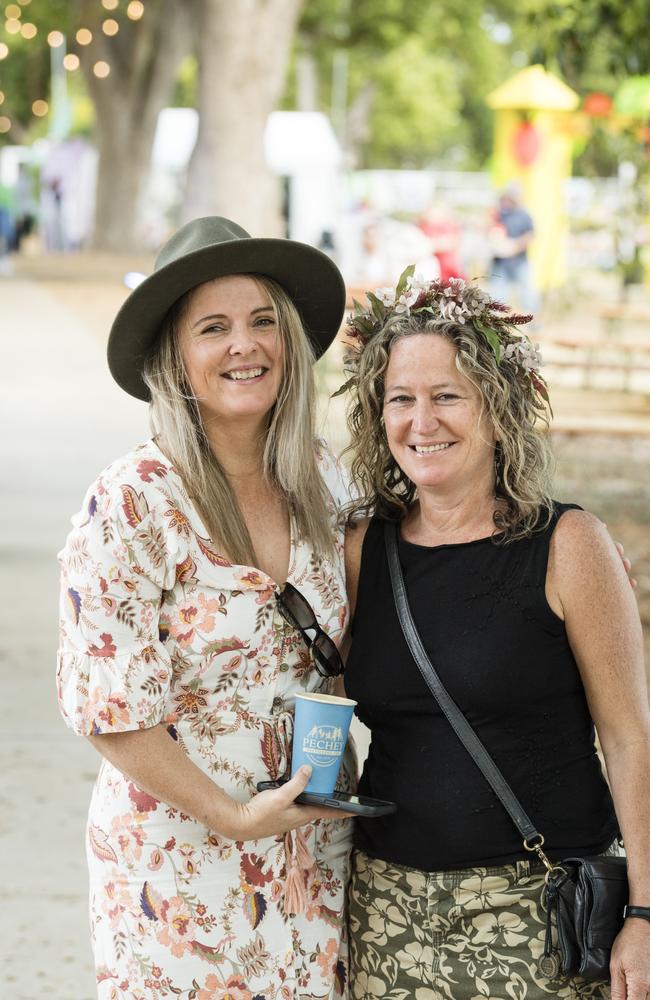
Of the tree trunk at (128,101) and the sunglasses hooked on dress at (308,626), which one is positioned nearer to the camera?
the sunglasses hooked on dress at (308,626)

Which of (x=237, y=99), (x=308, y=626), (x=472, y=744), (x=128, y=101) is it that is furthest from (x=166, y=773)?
(x=128, y=101)

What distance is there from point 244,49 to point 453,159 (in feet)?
207

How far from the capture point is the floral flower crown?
2578 millimetres

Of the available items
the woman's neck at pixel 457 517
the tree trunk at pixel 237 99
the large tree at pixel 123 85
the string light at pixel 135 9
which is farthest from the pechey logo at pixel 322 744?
the string light at pixel 135 9

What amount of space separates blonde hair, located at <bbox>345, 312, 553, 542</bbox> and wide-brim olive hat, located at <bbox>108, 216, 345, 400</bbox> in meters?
0.18

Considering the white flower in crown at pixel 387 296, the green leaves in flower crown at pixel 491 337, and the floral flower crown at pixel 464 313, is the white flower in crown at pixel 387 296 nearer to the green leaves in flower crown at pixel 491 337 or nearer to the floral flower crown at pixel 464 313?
the floral flower crown at pixel 464 313

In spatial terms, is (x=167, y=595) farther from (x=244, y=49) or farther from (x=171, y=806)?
(x=244, y=49)

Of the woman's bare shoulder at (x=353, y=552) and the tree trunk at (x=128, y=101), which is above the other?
the tree trunk at (x=128, y=101)

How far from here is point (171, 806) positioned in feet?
7.98

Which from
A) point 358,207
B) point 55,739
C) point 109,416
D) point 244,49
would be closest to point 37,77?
point 358,207

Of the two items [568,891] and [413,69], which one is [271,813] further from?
[413,69]

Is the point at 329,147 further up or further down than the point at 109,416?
further up

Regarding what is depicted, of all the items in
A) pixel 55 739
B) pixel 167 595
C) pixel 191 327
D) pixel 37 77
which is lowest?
pixel 55 739

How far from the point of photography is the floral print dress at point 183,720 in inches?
92.4
